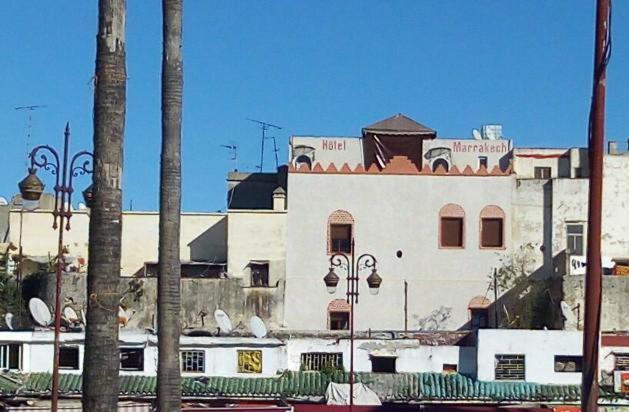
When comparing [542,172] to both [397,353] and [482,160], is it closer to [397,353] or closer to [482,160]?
[482,160]

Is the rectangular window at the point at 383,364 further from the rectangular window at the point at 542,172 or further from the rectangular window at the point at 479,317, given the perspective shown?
the rectangular window at the point at 542,172

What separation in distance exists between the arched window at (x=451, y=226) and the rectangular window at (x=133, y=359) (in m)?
12.8

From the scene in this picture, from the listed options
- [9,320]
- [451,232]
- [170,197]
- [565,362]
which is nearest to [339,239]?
[451,232]

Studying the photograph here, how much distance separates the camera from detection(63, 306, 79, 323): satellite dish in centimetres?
3700

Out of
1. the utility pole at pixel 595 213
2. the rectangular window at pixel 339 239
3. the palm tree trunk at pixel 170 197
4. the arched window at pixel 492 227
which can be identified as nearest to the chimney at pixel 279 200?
the rectangular window at pixel 339 239

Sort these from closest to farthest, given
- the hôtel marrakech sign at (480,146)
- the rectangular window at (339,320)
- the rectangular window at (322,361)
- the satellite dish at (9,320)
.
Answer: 1. the rectangular window at (322,361)
2. the satellite dish at (9,320)
3. the rectangular window at (339,320)
4. the hôtel marrakech sign at (480,146)

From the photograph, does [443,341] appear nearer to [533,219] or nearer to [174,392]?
[533,219]

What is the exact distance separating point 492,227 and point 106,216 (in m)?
33.8

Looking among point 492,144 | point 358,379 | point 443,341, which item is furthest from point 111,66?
point 492,144

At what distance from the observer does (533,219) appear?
4262cm

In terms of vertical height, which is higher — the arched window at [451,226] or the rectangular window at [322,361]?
the arched window at [451,226]

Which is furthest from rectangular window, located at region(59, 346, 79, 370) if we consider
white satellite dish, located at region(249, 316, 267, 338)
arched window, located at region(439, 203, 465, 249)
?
arched window, located at region(439, 203, 465, 249)

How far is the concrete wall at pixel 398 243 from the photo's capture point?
4228 centimetres

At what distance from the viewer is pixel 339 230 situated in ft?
139
